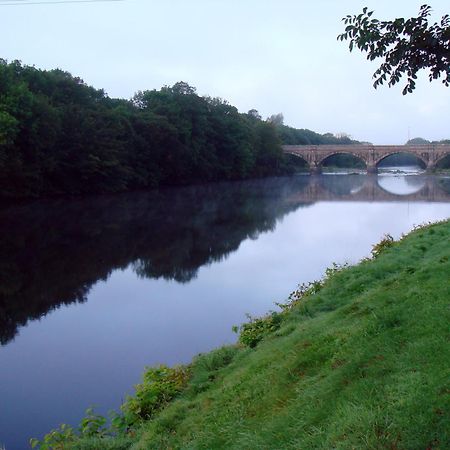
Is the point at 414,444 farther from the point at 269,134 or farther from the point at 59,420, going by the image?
the point at 269,134

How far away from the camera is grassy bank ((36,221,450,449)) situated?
420 centimetres

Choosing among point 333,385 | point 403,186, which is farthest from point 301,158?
point 333,385

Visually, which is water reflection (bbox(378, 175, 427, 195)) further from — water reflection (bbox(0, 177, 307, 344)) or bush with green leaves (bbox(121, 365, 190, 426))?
bush with green leaves (bbox(121, 365, 190, 426))

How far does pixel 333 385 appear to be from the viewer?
5125mm

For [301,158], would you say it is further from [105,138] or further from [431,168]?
[105,138]

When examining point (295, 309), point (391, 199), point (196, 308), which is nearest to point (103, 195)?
point (391, 199)

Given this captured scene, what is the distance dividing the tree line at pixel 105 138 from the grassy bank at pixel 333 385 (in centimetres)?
3052

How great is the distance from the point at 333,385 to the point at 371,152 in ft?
320

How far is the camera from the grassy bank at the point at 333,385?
420 cm

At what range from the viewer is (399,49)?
391 cm

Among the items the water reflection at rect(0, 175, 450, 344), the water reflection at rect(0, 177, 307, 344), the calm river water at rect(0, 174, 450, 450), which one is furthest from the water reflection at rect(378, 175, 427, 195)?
the calm river water at rect(0, 174, 450, 450)

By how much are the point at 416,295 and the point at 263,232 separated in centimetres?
2171

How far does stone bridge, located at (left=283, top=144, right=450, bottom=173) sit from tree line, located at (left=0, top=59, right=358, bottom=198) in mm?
22478

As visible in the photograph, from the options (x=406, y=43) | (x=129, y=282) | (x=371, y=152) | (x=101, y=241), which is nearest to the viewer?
(x=406, y=43)
